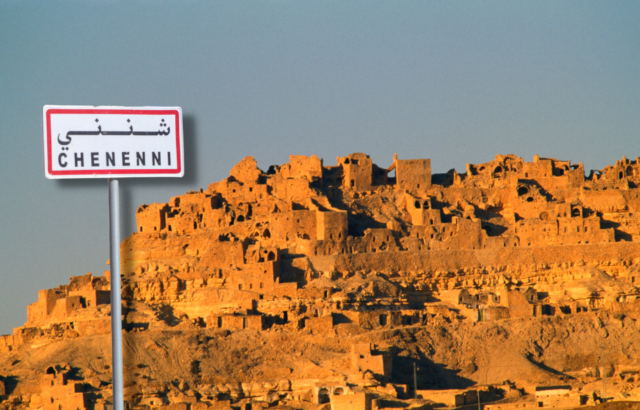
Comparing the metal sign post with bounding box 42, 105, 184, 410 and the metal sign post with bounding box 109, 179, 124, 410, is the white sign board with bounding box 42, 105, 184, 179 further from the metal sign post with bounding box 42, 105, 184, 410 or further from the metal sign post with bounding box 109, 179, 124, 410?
the metal sign post with bounding box 109, 179, 124, 410

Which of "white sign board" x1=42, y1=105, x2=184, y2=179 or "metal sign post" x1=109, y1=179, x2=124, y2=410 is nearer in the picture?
"metal sign post" x1=109, y1=179, x2=124, y2=410

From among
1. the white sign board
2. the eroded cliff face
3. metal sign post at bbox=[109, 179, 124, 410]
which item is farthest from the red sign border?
the eroded cliff face

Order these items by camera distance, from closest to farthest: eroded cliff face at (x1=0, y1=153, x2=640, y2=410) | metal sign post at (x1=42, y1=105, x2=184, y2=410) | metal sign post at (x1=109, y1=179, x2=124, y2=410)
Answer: metal sign post at (x1=109, y1=179, x2=124, y2=410) < metal sign post at (x1=42, y1=105, x2=184, y2=410) < eroded cliff face at (x1=0, y1=153, x2=640, y2=410)

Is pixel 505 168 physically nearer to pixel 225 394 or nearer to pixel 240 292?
pixel 240 292

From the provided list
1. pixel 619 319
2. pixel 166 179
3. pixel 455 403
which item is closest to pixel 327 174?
pixel 619 319

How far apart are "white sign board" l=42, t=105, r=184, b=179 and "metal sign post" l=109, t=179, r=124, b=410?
0.88 ft

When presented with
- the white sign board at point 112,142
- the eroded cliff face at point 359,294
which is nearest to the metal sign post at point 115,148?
the white sign board at point 112,142

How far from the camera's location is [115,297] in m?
10.5

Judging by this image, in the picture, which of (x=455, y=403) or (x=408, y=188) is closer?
(x=455, y=403)

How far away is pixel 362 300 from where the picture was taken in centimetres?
5581

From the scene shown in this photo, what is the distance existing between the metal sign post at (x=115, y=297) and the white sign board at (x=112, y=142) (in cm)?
27

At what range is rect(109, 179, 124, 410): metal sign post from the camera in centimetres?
1042

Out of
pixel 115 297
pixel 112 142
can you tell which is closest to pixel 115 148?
pixel 112 142

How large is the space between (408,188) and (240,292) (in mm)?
15148
